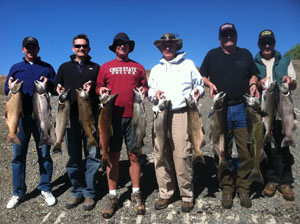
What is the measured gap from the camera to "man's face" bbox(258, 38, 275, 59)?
4848mm

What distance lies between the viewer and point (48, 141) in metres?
4.80

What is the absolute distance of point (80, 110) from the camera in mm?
4645

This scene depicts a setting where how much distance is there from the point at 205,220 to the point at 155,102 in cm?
249

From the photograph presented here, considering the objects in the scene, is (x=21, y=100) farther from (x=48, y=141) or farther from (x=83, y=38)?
(x=83, y=38)

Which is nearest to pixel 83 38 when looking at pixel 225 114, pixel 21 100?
pixel 21 100

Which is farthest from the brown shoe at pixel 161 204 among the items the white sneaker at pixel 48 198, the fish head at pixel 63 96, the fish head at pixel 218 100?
the fish head at pixel 63 96

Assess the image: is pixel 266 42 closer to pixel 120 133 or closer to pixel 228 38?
pixel 228 38

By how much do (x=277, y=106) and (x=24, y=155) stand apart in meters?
5.37

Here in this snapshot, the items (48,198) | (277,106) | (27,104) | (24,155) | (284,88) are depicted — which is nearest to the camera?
(284,88)

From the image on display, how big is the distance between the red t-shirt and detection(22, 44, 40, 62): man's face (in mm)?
1586

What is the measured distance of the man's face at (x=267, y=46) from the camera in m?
4.85

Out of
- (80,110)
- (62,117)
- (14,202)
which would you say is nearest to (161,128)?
(80,110)

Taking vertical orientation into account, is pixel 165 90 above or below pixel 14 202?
above

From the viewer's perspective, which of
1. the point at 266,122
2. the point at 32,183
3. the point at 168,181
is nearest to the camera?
the point at 266,122
